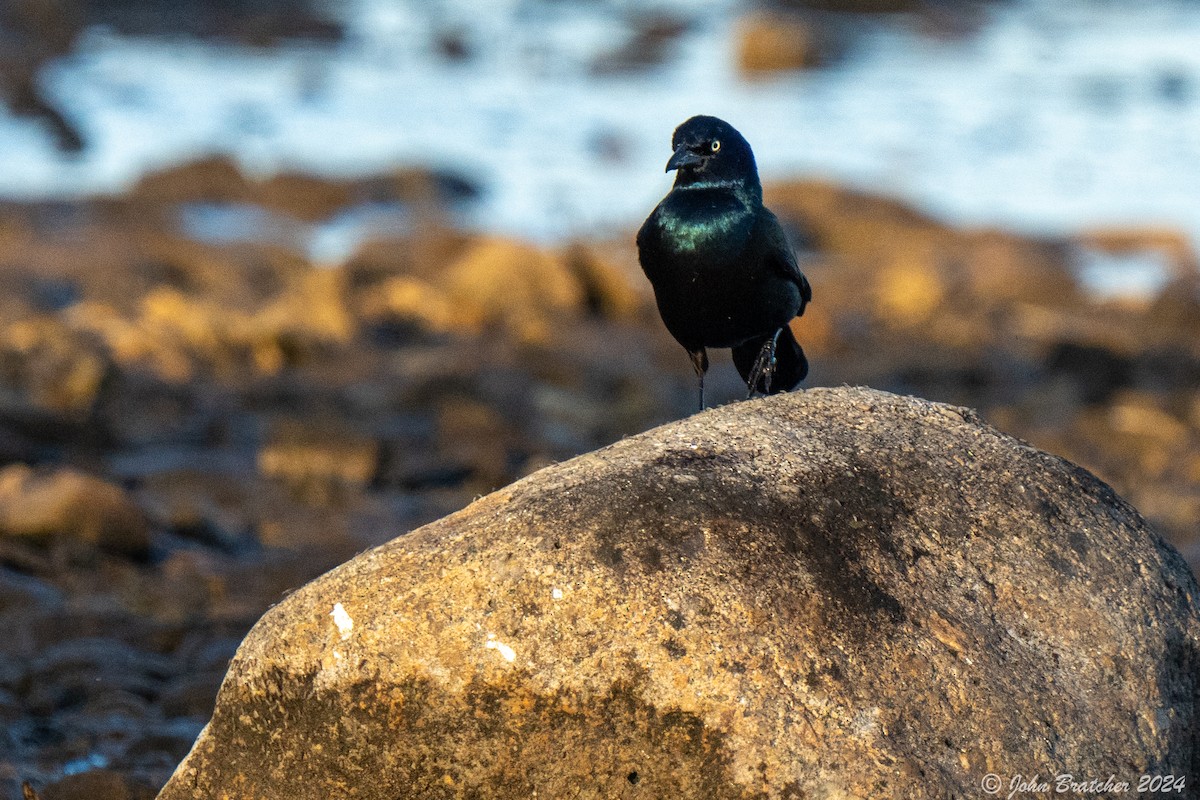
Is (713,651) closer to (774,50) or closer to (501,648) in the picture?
(501,648)

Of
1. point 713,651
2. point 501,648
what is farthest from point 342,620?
point 713,651

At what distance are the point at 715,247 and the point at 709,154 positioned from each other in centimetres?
32

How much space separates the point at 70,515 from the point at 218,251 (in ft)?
25.6

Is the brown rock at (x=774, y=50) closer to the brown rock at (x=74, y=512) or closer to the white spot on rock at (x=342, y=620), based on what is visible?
the brown rock at (x=74, y=512)

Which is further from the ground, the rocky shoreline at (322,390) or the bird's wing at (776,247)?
the bird's wing at (776,247)

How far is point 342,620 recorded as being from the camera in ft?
13.0

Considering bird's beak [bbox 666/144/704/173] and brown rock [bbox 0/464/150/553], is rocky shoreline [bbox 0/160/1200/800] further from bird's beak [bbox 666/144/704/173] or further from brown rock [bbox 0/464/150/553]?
bird's beak [bbox 666/144/704/173]

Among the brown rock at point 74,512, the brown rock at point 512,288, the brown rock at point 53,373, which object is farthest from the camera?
the brown rock at point 512,288

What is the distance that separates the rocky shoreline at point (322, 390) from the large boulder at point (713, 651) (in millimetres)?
1883

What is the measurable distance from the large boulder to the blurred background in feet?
6.18

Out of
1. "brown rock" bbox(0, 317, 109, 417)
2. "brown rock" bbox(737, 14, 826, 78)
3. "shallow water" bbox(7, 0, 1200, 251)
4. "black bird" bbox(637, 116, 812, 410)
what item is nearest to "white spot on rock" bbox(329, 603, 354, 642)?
"black bird" bbox(637, 116, 812, 410)

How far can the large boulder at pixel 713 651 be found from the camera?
3766mm

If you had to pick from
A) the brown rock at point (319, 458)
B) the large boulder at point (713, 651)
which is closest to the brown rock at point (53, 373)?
the brown rock at point (319, 458)

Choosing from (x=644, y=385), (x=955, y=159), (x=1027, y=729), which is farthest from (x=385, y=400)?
(x=955, y=159)
